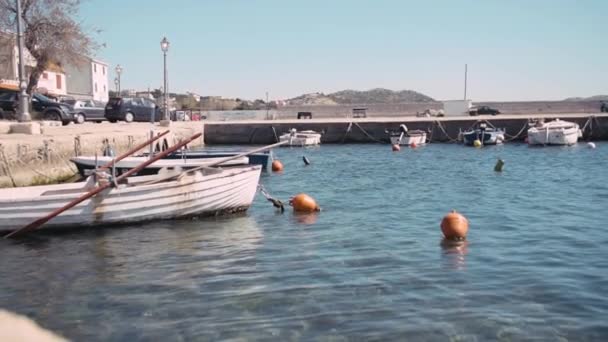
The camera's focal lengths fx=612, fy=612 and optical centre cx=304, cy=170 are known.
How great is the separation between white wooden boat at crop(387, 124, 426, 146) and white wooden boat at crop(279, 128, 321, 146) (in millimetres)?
5406

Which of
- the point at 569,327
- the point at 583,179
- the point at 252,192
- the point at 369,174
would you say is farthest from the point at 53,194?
the point at 583,179

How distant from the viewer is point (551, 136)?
39.7 m

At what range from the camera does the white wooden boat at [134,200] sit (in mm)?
12680

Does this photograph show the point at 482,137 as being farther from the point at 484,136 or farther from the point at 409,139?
the point at 409,139

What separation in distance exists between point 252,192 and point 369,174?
34.5 ft

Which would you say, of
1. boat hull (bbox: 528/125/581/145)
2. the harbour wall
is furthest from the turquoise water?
the harbour wall

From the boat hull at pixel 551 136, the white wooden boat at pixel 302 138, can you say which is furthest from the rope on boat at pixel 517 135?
the white wooden boat at pixel 302 138

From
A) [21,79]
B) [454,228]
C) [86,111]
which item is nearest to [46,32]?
[86,111]

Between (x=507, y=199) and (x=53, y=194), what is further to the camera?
(x=507, y=199)

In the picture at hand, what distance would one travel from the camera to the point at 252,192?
15.6 metres

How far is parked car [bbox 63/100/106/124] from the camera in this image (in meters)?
36.7

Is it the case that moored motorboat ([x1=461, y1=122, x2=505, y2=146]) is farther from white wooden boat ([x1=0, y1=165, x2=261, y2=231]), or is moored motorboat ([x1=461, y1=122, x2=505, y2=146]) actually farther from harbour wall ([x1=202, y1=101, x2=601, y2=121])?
white wooden boat ([x1=0, y1=165, x2=261, y2=231])

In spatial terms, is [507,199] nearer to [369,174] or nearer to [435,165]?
[369,174]

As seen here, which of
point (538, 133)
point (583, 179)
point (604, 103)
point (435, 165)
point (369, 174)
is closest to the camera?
point (583, 179)
